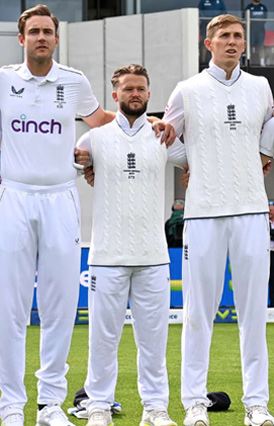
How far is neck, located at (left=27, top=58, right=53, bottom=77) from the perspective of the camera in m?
6.59

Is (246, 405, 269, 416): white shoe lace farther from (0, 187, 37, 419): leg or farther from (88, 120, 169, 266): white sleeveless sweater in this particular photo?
(0, 187, 37, 419): leg

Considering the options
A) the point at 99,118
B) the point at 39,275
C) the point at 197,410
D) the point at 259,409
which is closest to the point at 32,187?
the point at 39,275

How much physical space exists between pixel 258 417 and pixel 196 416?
0.39m

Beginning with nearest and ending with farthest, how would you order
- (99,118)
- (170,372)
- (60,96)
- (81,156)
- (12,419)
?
(12,419) < (60,96) < (81,156) < (99,118) < (170,372)

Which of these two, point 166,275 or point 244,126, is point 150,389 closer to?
point 166,275

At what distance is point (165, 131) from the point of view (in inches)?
269

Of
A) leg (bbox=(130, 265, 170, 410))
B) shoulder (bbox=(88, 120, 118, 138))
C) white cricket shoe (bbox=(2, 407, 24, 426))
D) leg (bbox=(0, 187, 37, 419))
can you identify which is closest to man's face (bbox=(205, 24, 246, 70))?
shoulder (bbox=(88, 120, 118, 138))

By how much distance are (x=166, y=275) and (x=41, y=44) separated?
66.2 inches

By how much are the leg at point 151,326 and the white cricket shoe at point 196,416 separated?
0.17 m

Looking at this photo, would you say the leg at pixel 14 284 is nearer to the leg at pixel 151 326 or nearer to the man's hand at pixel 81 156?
the man's hand at pixel 81 156

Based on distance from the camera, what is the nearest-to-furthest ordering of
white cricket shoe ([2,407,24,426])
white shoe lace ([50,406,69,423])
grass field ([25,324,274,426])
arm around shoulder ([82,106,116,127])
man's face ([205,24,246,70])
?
white cricket shoe ([2,407,24,426]) → white shoe lace ([50,406,69,423]) → man's face ([205,24,246,70]) → arm around shoulder ([82,106,116,127]) → grass field ([25,324,274,426])

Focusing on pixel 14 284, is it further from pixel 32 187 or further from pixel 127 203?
pixel 127 203

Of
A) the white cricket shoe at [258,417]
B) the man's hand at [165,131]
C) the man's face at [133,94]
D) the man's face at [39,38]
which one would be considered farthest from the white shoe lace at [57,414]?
the man's face at [39,38]

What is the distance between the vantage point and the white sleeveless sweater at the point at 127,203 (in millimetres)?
6730
